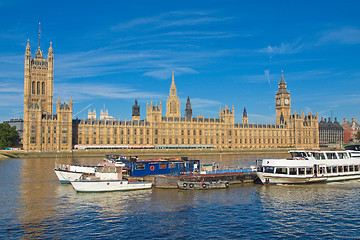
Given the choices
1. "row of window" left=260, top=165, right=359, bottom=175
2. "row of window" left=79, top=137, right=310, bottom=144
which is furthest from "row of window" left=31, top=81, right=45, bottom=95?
"row of window" left=260, top=165, right=359, bottom=175

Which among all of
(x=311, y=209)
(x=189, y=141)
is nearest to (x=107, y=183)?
(x=311, y=209)

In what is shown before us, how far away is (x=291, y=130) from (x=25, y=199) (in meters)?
162

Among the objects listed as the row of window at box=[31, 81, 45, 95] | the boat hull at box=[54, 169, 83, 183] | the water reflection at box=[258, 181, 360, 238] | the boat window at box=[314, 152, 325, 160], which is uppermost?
the row of window at box=[31, 81, 45, 95]

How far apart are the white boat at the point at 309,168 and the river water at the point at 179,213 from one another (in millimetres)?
3778

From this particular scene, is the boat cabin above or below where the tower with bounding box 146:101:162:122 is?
below

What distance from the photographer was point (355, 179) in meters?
60.3

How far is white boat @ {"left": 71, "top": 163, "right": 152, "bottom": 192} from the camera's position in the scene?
148 ft

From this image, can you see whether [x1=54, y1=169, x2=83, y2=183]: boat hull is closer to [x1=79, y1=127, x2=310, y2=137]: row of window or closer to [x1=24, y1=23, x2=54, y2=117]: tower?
[x1=79, y1=127, x2=310, y2=137]: row of window

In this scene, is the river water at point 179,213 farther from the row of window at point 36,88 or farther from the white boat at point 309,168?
the row of window at point 36,88

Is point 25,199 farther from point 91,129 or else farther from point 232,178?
point 91,129

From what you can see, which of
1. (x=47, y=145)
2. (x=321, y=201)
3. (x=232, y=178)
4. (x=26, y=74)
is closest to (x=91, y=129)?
(x=47, y=145)

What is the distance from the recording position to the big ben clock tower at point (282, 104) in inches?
7515

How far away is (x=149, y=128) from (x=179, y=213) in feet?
375

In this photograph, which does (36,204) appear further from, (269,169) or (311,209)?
(269,169)
